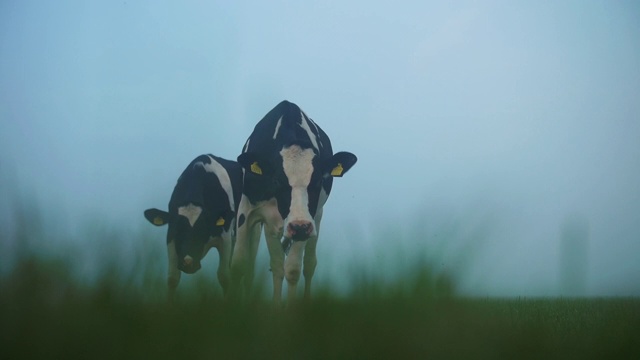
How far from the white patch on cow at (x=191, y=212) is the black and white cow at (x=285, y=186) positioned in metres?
Result: 1.69

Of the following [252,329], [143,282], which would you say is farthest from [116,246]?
[252,329]

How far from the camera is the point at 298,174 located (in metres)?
6.90

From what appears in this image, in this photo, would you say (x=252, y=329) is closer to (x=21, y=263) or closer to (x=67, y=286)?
(x=67, y=286)

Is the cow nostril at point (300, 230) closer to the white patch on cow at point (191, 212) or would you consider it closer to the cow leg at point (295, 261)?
the cow leg at point (295, 261)

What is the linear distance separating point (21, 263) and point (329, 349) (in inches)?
44.1

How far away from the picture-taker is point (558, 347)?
87.0 inches

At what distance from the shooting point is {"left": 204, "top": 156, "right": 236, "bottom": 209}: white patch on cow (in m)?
9.70

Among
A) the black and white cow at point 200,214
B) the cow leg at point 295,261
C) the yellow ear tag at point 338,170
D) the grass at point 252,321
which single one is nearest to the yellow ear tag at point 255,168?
the yellow ear tag at point 338,170

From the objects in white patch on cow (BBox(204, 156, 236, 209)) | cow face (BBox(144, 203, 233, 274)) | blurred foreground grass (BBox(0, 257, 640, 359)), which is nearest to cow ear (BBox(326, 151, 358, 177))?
cow face (BBox(144, 203, 233, 274))

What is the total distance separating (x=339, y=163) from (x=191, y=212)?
9.01 feet

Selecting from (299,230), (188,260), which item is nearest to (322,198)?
(299,230)

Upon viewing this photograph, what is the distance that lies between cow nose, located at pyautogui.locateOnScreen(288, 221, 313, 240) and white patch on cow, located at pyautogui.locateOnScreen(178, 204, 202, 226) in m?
3.05

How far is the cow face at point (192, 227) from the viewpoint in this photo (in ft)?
29.1

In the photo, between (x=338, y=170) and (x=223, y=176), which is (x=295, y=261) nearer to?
(x=338, y=170)
